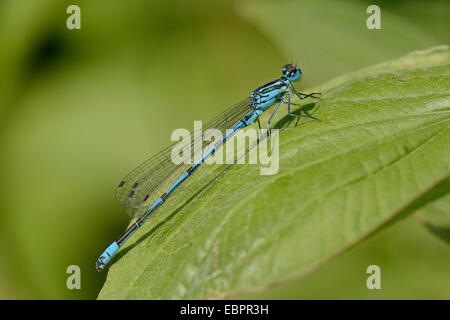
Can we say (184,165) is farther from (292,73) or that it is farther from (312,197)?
(312,197)

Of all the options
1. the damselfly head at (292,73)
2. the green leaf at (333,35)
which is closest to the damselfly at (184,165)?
the damselfly head at (292,73)

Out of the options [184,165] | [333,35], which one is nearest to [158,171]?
[184,165]

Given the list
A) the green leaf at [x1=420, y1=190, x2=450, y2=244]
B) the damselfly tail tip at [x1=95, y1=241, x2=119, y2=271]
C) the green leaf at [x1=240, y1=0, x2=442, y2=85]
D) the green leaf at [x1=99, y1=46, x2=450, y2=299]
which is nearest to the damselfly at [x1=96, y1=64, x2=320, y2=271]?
the green leaf at [x1=240, y1=0, x2=442, y2=85]

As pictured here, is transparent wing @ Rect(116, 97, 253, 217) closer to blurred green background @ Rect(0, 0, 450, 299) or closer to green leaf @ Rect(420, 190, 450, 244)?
blurred green background @ Rect(0, 0, 450, 299)

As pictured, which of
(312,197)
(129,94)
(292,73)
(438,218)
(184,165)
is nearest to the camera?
(312,197)

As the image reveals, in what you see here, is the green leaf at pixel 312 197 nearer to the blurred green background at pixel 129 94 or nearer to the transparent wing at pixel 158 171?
the transparent wing at pixel 158 171
